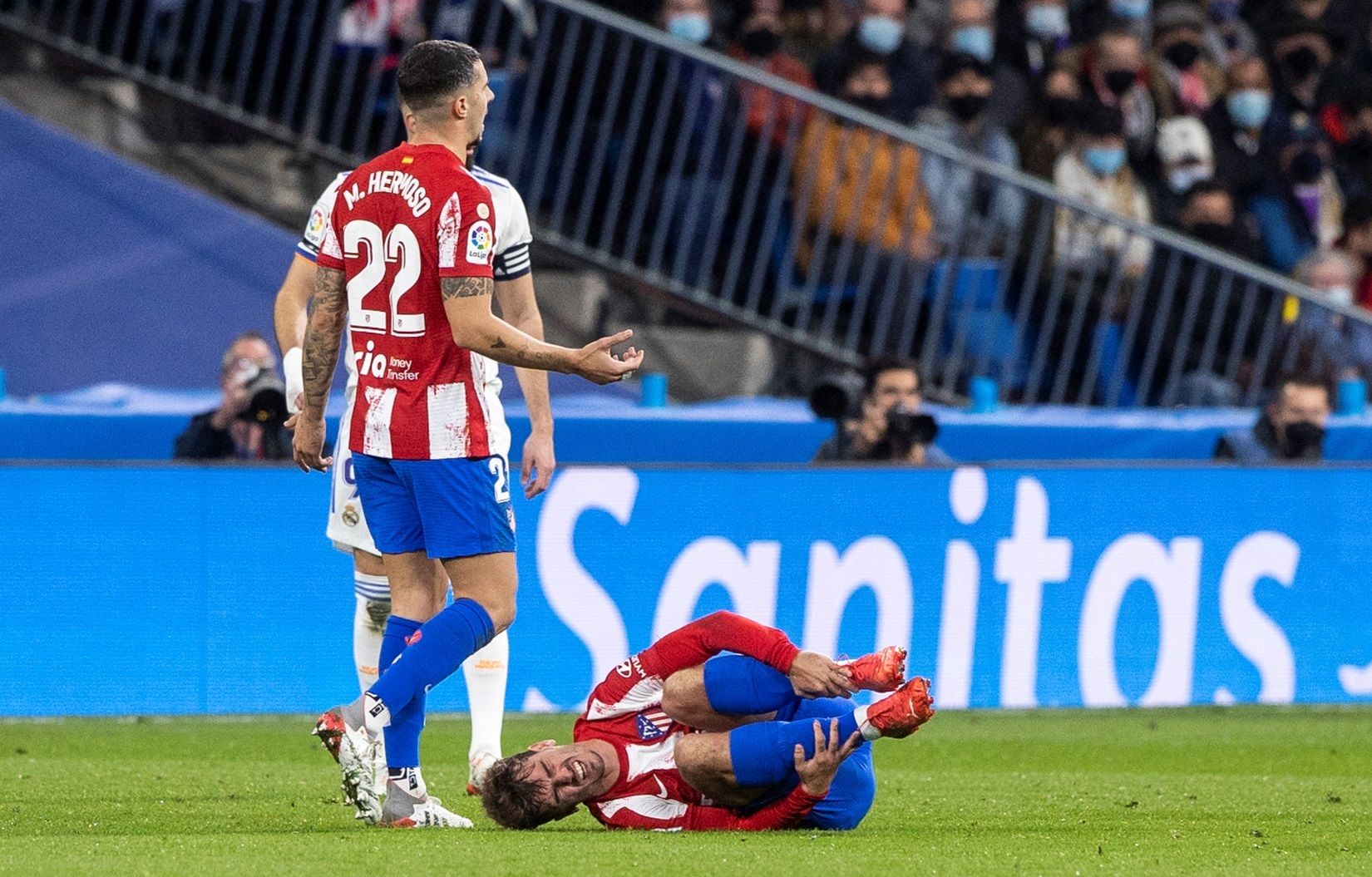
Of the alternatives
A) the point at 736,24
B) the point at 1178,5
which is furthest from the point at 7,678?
the point at 1178,5

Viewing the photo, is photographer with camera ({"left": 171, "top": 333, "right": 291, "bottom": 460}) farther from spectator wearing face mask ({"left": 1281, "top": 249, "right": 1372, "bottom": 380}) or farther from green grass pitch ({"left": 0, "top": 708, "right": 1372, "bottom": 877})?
spectator wearing face mask ({"left": 1281, "top": 249, "right": 1372, "bottom": 380})

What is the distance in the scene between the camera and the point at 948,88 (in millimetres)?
13172

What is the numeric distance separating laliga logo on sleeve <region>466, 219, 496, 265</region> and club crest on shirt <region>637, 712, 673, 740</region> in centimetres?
134

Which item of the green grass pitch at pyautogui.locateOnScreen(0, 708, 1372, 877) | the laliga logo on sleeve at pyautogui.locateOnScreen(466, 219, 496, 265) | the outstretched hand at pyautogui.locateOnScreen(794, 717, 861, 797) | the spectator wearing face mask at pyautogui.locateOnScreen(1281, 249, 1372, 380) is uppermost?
the spectator wearing face mask at pyautogui.locateOnScreen(1281, 249, 1372, 380)

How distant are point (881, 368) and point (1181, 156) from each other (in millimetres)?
4493

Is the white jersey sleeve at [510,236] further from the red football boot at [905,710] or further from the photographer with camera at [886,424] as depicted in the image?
the photographer with camera at [886,424]

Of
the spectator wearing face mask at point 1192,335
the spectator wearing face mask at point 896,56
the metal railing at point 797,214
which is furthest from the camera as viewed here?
the spectator wearing face mask at point 896,56

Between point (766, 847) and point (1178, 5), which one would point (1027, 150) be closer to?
point (1178, 5)

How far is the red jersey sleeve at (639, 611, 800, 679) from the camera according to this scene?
6188 millimetres

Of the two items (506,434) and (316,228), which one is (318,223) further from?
(506,434)

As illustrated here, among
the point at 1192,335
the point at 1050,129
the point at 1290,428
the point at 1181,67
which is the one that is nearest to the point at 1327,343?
the point at 1192,335

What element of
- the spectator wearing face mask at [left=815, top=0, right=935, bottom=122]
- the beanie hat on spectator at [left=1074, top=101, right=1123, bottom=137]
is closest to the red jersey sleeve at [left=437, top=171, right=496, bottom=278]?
the spectator wearing face mask at [left=815, top=0, right=935, bottom=122]

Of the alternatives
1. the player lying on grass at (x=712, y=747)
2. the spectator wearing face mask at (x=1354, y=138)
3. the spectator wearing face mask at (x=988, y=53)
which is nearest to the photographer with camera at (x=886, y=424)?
the spectator wearing face mask at (x=988, y=53)

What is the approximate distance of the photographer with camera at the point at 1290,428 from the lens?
35.7ft
